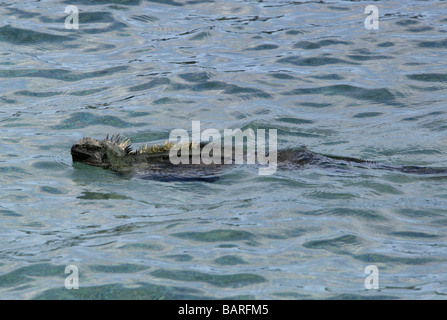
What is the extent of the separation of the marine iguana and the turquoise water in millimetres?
177

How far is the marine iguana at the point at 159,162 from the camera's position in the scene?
8836 millimetres

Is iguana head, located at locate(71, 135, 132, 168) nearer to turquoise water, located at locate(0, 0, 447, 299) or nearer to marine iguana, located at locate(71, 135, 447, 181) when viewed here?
marine iguana, located at locate(71, 135, 447, 181)

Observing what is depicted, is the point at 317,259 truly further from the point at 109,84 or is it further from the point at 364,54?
the point at 364,54

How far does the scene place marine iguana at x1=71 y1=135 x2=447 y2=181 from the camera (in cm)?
884

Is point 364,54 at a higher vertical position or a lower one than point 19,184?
higher

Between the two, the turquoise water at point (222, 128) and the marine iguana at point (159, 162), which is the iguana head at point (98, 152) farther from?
the turquoise water at point (222, 128)

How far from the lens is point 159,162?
902 centimetres

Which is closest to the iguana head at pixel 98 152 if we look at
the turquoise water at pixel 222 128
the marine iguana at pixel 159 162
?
the marine iguana at pixel 159 162

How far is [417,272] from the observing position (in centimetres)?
623

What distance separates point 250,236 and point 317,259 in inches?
33.1

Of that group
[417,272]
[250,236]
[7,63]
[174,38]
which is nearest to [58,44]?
[7,63]
